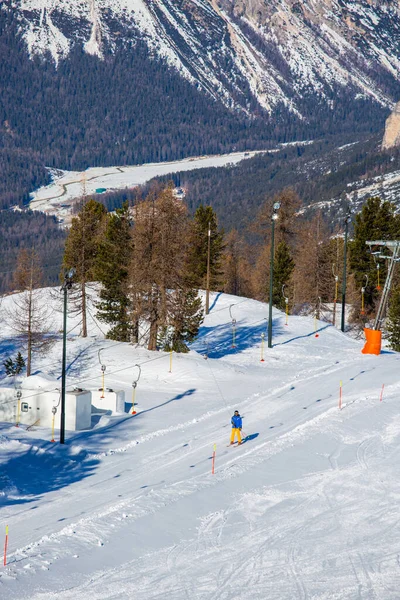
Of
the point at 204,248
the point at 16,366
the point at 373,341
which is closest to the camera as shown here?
the point at 373,341

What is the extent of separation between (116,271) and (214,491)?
2690cm

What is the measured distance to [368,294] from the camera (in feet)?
228

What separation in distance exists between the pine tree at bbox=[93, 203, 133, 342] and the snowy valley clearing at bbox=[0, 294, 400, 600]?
6.92 metres

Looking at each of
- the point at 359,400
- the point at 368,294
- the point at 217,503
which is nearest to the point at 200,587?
the point at 217,503

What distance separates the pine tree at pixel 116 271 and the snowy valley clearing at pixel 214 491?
6.92m

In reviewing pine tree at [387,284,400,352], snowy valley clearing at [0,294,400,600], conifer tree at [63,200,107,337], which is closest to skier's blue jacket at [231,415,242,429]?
snowy valley clearing at [0,294,400,600]

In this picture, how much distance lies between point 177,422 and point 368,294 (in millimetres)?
40534

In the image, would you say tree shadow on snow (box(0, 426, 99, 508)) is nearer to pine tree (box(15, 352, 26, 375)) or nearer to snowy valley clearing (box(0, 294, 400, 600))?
snowy valley clearing (box(0, 294, 400, 600))

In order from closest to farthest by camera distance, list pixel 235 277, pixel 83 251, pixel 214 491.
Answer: pixel 214 491 → pixel 83 251 → pixel 235 277

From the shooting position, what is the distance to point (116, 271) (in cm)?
4919

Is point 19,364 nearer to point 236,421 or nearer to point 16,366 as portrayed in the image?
point 16,366

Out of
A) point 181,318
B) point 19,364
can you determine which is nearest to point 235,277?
point 19,364

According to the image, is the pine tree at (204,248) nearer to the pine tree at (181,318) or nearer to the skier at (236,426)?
the pine tree at (181,318)

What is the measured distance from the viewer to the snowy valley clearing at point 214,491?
18.1 m
